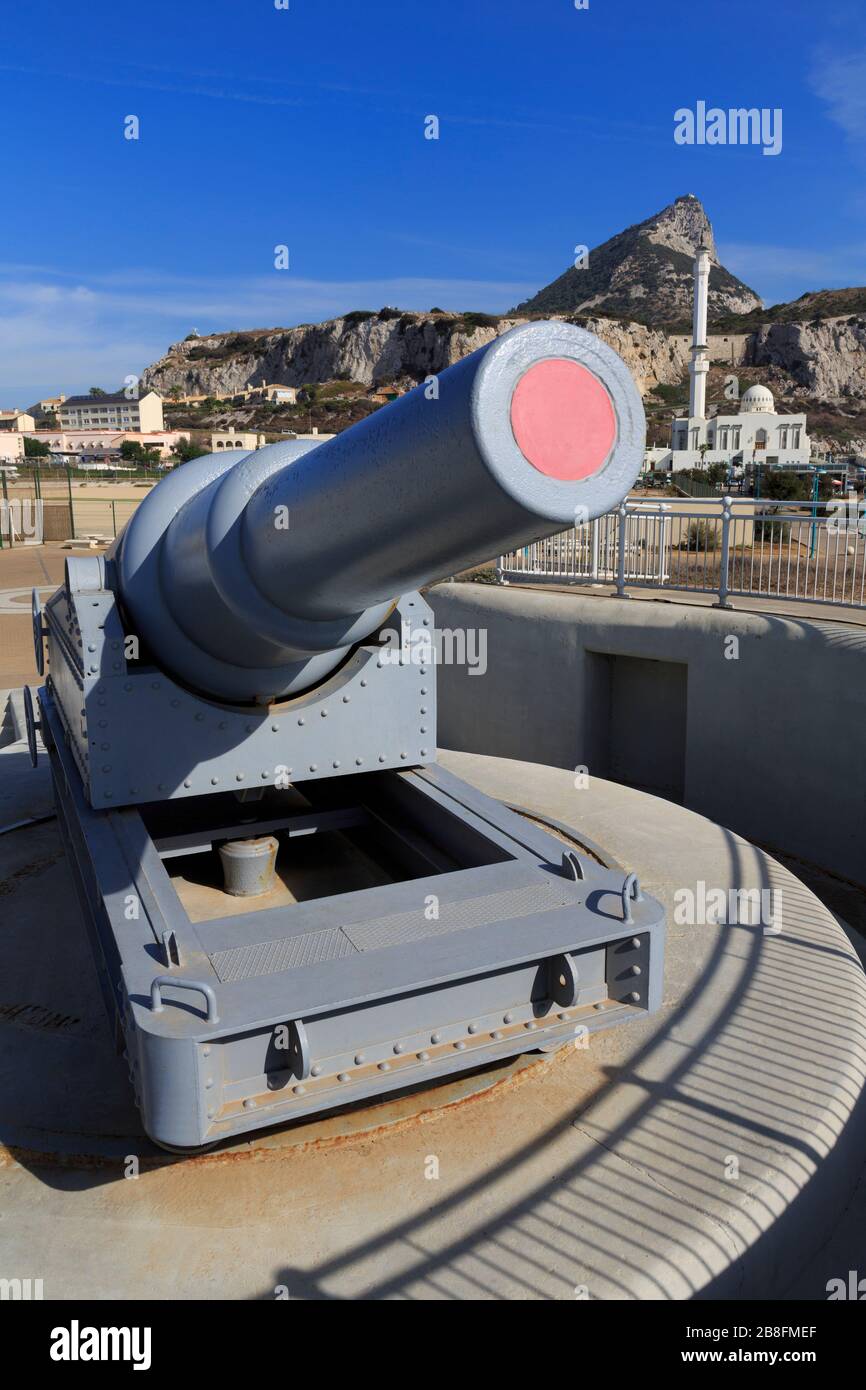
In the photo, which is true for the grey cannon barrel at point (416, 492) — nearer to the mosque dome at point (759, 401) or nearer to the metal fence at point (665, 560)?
the metal fence at point (665, 560)

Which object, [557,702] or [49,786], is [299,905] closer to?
[49,786]

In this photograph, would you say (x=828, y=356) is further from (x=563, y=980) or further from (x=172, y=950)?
(x=172, y=950)

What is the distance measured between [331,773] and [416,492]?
7.70 feet

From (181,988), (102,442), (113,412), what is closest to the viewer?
(181,988)

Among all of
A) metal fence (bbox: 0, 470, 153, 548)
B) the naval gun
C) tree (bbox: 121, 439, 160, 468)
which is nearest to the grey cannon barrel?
the naval gun

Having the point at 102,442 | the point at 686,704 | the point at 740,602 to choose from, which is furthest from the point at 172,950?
the point at 102,442

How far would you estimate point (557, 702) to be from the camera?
9367 millimetres

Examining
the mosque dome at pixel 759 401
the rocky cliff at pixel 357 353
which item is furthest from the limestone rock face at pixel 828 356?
the mosque dome at pixel 759 401

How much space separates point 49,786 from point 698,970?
15.5 ft

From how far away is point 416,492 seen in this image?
1.97 m

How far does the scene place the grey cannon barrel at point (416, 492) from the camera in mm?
1779

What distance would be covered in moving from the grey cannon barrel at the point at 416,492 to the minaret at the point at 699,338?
6200 centimetres

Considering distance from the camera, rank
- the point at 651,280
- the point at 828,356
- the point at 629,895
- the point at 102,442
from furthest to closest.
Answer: the point at 651,280
the point at 828,356
the point at 102,442
the point at 629,895

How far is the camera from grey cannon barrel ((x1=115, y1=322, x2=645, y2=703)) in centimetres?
178
